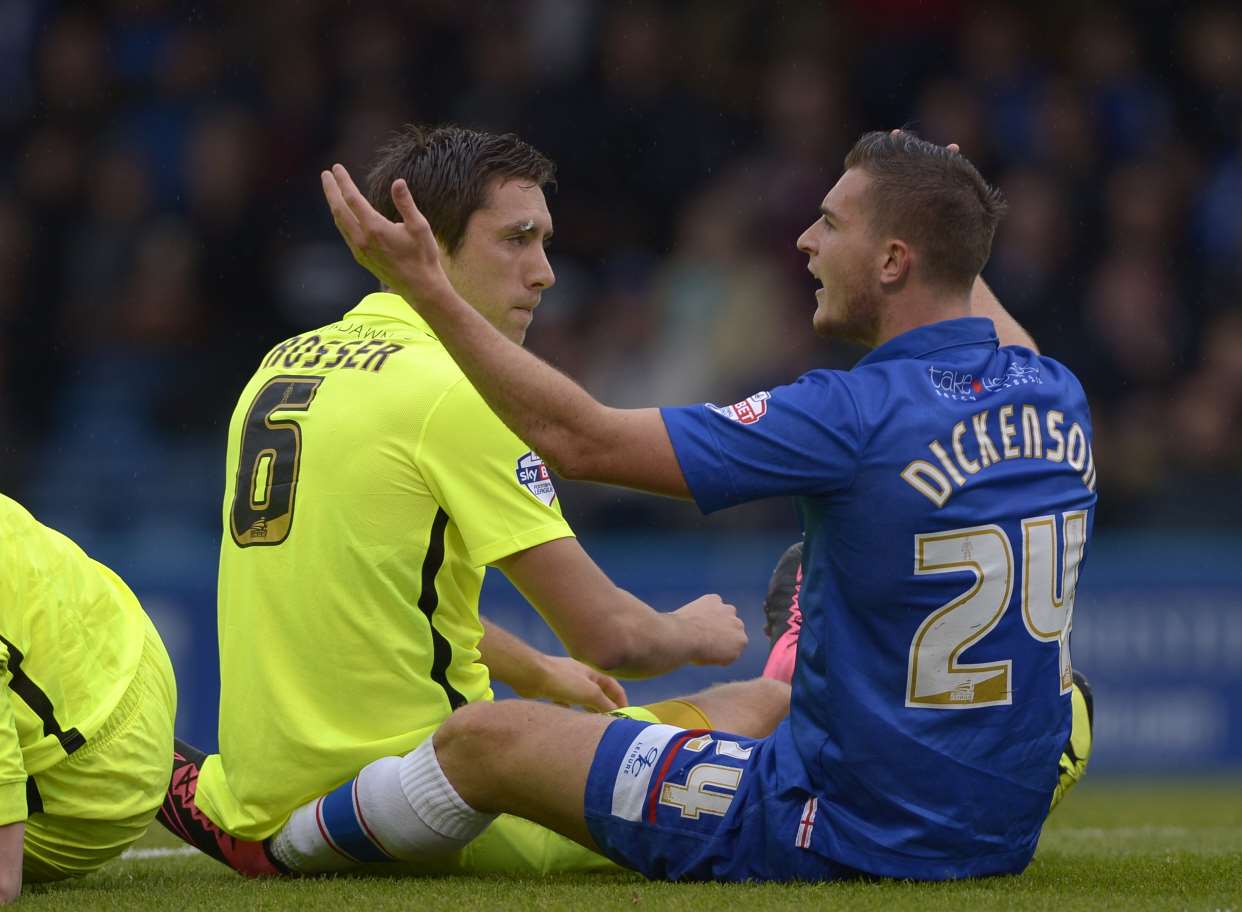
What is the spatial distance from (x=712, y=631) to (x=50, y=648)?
54.1 inches

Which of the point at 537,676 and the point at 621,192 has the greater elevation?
Result: the point at 621,192

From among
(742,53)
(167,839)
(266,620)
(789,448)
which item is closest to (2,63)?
(742,53)

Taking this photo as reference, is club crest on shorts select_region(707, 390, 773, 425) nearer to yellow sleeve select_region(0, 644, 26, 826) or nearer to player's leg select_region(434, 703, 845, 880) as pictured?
player's leg select_region(434, 703, 845, 880)

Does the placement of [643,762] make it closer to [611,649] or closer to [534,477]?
[611,649]

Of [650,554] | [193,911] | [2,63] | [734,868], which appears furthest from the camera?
[2,63]

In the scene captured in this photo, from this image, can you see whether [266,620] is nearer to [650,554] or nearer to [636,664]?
[636,664]

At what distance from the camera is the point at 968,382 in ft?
11.3

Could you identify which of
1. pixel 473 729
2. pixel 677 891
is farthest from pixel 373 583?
pixel 677 891

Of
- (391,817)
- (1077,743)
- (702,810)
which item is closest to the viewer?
(702,810)

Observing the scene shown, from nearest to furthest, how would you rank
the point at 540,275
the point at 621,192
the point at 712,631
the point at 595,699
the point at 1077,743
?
the point at 712,631, the point at 1077,743, the point at 540,275, the point at 595,699, the point at 621,192

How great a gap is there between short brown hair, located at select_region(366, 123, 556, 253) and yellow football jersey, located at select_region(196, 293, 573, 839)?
409mm

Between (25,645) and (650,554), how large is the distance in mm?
6073

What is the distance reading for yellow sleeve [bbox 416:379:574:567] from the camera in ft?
12.2

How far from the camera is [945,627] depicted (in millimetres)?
3377
